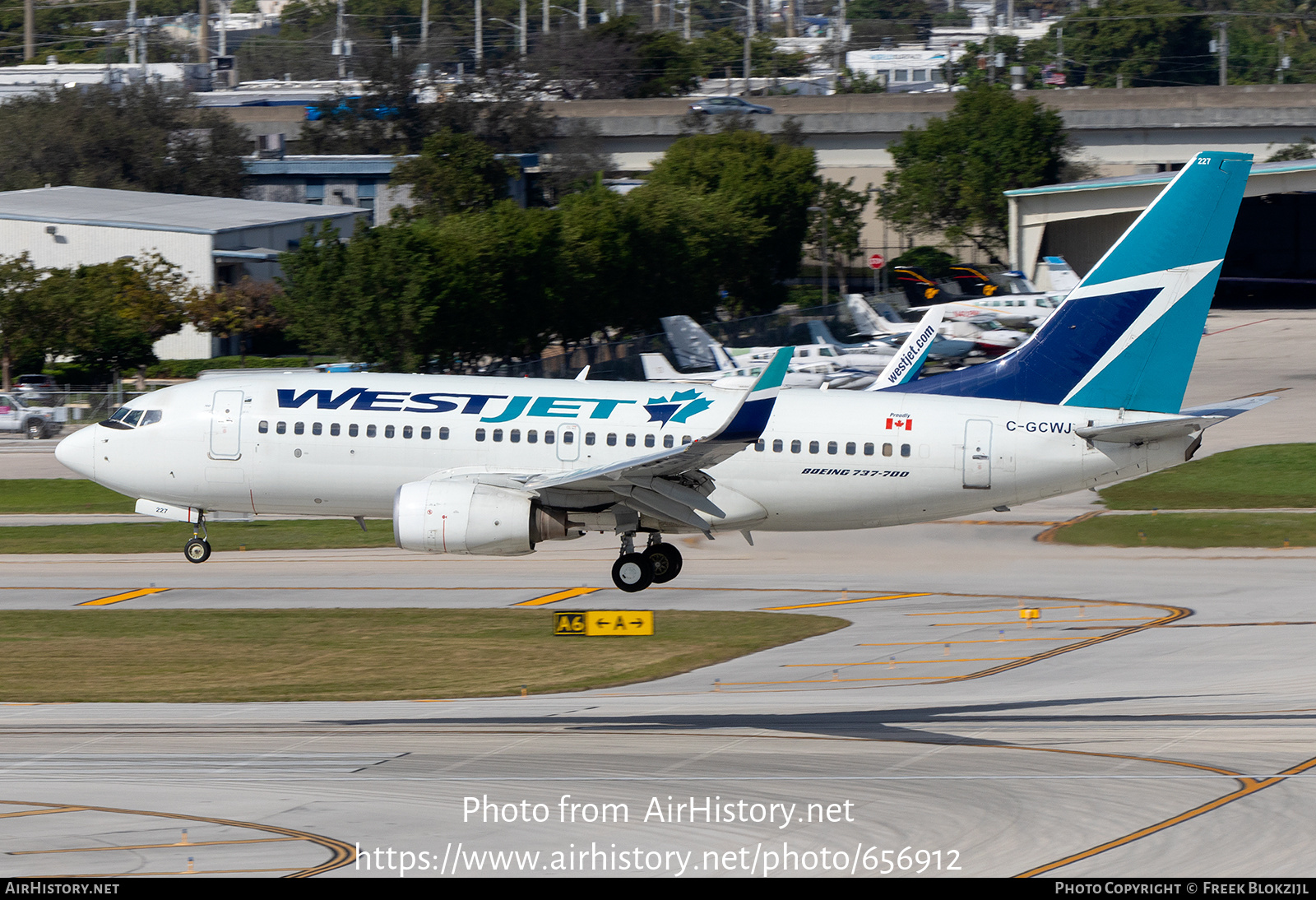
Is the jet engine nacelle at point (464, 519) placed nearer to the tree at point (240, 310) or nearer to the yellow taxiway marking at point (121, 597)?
the yellow taxiway marking at point (121, 597)

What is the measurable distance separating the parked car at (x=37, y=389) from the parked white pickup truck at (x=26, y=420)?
7.28 feet

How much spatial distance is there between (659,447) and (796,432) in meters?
3.38

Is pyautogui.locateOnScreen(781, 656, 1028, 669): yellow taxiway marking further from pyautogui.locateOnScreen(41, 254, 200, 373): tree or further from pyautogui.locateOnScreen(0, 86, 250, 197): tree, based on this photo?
pyautogui.locateOnScreen(0, 86, 250, 197): tree

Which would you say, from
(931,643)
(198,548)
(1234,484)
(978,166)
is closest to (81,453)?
(198,548)

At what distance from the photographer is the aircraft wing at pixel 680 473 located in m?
31.0

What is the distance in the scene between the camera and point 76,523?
6800 centimetres

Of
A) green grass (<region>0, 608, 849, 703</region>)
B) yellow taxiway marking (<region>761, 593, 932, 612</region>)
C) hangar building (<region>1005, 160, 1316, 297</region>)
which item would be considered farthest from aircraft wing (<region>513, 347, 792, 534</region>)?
hangar building (<region>1005, 160, 1316, 297</region>)

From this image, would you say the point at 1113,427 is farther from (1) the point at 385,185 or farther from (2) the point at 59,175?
(2) the point at 59,175

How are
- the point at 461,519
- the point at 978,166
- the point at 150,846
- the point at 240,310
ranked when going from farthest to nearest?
the point at 978,166, the point at 240,310, the point at 461,519, the point at 150,846

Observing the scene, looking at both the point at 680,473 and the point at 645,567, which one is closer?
the point at 680,473

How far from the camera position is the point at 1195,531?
59.8 metres

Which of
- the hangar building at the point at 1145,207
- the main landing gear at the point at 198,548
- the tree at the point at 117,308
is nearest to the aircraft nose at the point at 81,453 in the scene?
the main landing gear at the point at 198,548

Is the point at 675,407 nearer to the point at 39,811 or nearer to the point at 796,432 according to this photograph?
the point at 796,432

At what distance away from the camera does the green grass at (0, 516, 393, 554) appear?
6259 cm
